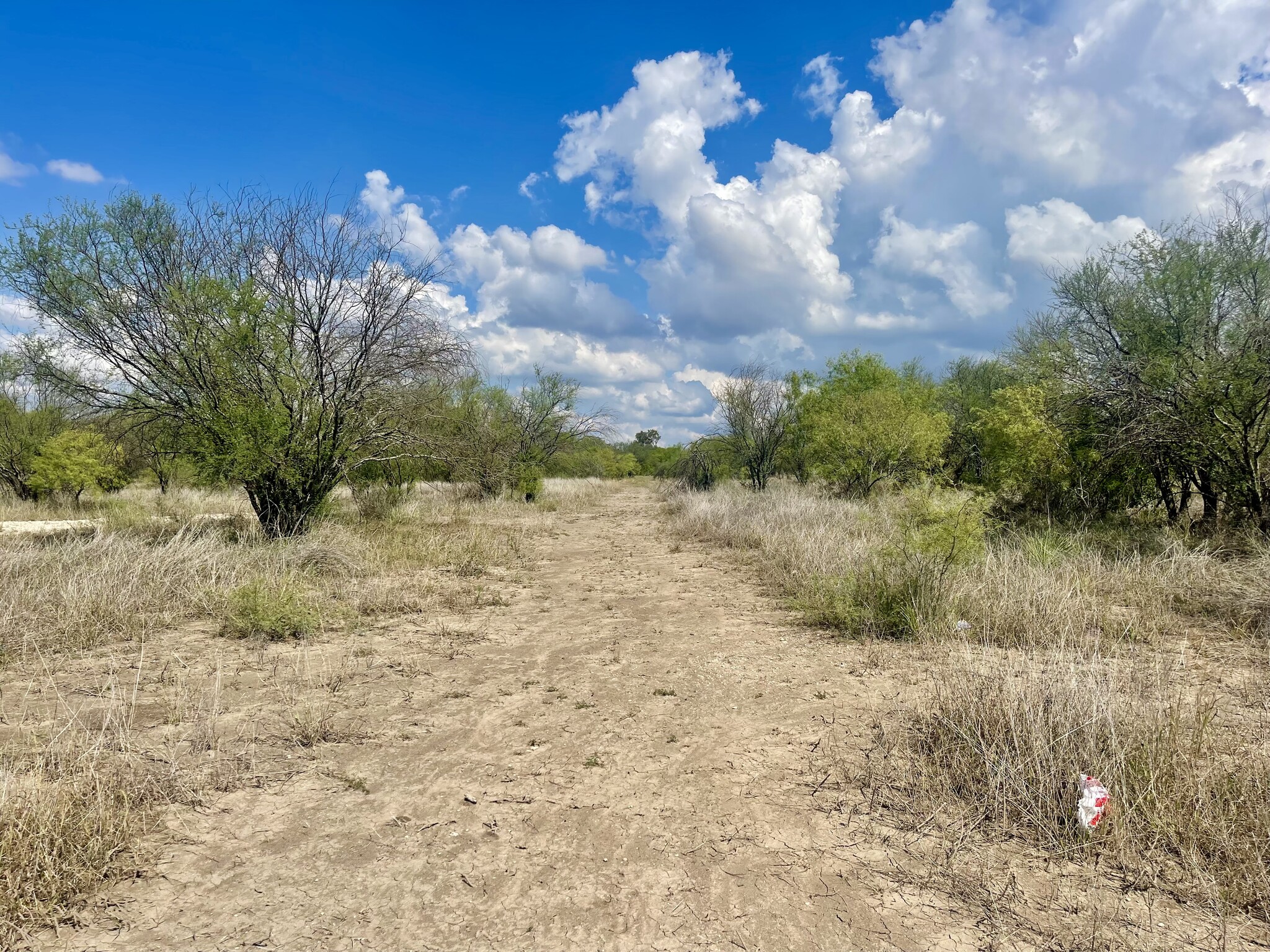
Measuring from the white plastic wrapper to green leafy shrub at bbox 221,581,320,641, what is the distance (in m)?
7.10

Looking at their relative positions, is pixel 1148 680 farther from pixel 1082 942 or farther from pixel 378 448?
pixel 378 448

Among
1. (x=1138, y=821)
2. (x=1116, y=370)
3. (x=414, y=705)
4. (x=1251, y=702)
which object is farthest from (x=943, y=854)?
(x=1116, y=370)

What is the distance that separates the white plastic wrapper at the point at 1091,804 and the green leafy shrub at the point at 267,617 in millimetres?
7095

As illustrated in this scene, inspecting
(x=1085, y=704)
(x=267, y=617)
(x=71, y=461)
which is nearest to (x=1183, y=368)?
(x=1085, y=704)

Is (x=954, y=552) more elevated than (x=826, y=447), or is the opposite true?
(x=826, y=447)

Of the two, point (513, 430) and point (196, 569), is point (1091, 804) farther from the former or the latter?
point (513, 430)

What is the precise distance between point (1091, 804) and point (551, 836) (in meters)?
2.81

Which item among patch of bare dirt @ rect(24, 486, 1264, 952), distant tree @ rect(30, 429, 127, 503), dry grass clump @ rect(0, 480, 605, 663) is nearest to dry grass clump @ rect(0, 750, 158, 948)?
patch of bare dirt @ rect(24, 486, 1264, 952)

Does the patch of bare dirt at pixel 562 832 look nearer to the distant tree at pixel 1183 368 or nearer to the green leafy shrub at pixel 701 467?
the distant tree at pixel 1183 368

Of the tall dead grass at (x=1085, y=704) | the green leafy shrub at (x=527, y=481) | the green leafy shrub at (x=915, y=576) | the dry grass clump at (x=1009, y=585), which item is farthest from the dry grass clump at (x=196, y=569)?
the green leafy shrub at (x=527, y=481)

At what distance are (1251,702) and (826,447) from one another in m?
15.1

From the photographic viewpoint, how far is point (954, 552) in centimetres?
704

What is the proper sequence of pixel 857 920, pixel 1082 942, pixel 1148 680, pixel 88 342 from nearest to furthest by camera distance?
pixel 1082 942 < pixel 857 920 < pixel 1148 680 < pixel 88 342

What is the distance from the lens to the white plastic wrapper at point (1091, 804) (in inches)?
119
